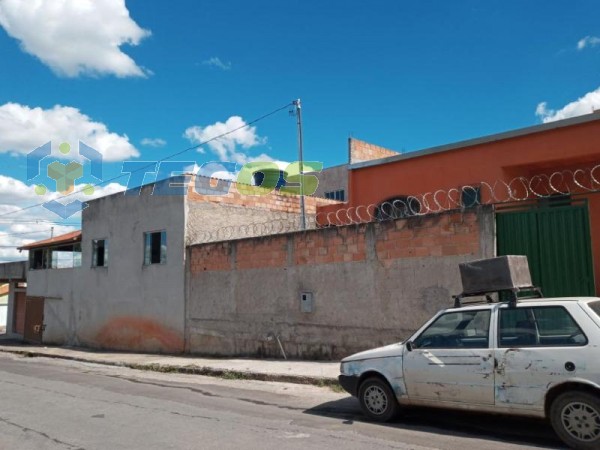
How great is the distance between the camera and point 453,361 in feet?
19.6

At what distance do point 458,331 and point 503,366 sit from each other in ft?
2.14

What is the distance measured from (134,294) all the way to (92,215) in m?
4.60

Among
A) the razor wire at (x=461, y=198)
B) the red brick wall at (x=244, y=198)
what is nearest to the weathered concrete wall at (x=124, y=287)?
the red brick wall at (x=244, y=198)

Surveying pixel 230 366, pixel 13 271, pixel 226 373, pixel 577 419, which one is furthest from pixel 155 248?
pixel 577 419

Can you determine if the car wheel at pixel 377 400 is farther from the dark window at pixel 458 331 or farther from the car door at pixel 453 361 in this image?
the dark window at pixel 458 331

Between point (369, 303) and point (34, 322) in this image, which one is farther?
point (34, 322)

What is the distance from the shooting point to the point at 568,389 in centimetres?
520

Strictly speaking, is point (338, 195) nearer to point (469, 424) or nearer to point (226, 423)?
point (226, 423)

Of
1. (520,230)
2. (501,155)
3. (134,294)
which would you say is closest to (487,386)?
(520,230)

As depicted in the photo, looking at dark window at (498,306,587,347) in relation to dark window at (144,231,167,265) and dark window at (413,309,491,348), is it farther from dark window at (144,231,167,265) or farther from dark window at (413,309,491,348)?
dark window at (144,231,167,265)

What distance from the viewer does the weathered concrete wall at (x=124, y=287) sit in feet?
55.1

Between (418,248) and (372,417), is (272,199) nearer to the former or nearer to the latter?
(418,248)

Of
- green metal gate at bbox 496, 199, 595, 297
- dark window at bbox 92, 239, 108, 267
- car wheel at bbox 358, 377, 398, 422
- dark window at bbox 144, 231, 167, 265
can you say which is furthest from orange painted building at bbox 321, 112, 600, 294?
dark window at bbox 92, 239, 108, 267

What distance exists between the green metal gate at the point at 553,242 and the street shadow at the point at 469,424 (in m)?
3.22
